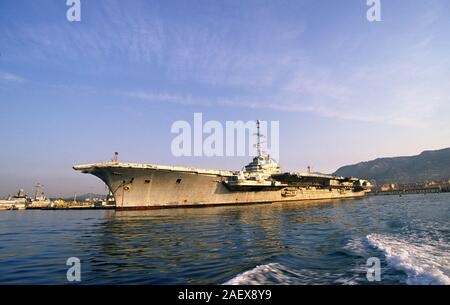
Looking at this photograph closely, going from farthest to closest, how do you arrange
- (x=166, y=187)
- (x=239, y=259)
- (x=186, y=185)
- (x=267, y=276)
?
(x=186, y=185)
(x=166, y=187)
(x=239, y=259)
(x=267, y=276)

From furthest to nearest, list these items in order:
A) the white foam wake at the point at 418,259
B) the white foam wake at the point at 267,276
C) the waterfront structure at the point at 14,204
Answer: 1. the waterfront structure at the point at 14,204
2. the white foam wake at the point at 418,259
3. the white foam wake at the point at 267,276

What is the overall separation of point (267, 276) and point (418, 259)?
4.79 m

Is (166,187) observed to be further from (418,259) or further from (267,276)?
(418,259)

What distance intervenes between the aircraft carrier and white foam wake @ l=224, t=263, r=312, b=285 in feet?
72.1

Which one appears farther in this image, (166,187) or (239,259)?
(166,187)

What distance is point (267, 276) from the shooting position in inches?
243

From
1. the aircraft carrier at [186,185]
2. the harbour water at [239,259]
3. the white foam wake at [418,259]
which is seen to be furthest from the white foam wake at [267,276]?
the aircraft carrier at [186,185]

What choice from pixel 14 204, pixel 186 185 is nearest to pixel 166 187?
pixel 186 185

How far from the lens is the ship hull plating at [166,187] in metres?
27.7

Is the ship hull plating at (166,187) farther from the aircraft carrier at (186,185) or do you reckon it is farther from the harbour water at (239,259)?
the harbour water at (239,259)

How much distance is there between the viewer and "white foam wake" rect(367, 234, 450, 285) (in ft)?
19.8
